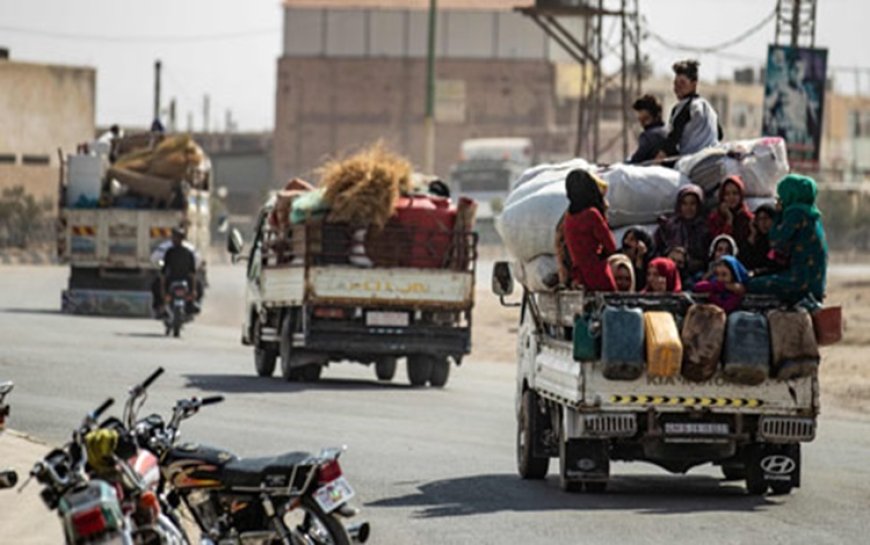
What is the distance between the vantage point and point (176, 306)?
3941 centimetres

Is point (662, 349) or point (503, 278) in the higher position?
point (503, 278)

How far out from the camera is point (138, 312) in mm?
46656

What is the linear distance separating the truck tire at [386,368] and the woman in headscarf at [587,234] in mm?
13863

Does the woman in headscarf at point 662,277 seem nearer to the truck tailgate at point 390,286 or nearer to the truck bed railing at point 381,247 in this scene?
the truck tailgate at point 390,286

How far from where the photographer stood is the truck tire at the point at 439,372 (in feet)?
101

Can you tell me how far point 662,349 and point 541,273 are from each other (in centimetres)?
242

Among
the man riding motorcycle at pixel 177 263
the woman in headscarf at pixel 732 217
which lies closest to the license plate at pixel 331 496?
the woman in headscarf at pixel 732 217

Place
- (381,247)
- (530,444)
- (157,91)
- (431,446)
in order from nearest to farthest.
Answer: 1. (530,444)
2. (431,446)
3. (381,247)
4. (157,91)

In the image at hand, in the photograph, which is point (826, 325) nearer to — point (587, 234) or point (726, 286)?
point (726, 286)

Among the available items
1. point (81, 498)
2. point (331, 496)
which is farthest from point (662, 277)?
point (81, 498)

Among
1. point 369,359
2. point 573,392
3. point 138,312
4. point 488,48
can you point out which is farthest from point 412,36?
point 573,392

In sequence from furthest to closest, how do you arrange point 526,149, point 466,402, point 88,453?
1. point 526,149
2. point 466,402
3. point 88,453

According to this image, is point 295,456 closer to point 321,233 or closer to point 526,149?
point 321,233

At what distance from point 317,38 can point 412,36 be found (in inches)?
219
